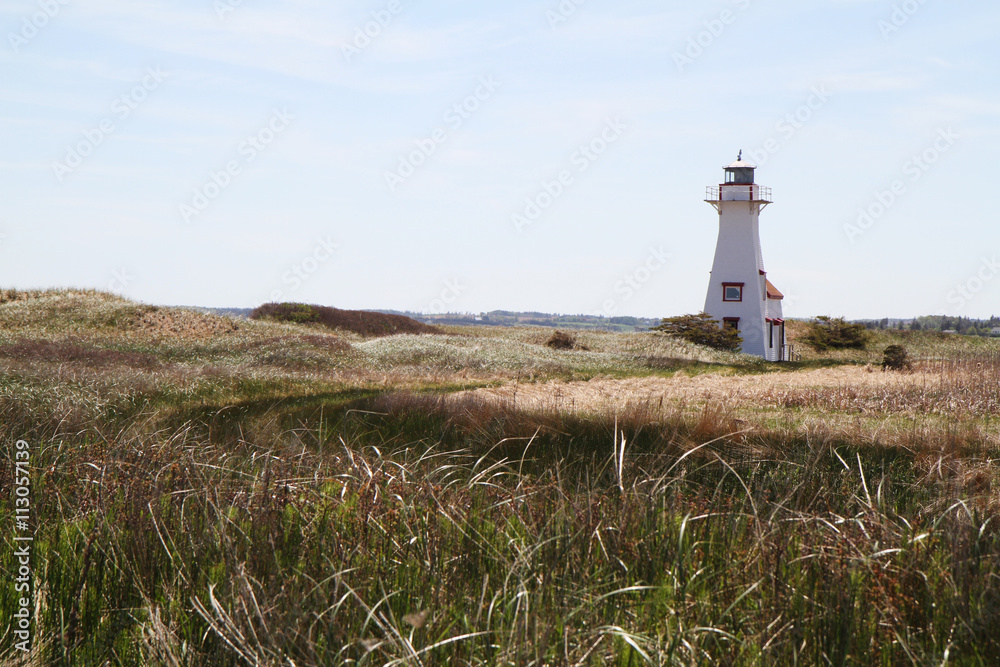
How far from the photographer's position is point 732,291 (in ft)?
132

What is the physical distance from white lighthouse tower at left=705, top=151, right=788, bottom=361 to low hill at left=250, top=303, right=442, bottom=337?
15924 millimetres

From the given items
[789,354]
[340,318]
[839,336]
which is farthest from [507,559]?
[340,318]

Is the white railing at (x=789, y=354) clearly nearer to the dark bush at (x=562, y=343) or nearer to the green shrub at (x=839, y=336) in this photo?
the green shrub at (x=839, y=336)

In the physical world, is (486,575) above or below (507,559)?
above

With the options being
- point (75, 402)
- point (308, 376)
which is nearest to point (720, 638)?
point (75, 402)

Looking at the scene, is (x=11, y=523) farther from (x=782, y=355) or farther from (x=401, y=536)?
(x=782, y=355)

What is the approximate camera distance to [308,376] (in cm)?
1861

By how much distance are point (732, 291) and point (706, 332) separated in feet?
12.9

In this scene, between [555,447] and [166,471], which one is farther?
[555,447]

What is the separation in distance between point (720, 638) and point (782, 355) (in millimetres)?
42428

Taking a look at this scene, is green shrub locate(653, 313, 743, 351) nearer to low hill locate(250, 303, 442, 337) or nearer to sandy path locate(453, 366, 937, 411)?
low hill locate(250, 303, 442, 337)

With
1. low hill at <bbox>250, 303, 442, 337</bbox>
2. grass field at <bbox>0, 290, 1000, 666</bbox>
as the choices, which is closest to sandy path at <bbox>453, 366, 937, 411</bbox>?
grass field at <bbox>0, 290, 1000, 666</bbox>

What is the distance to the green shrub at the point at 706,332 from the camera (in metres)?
37.2

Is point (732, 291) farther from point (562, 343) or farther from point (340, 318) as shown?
point (340, 318)
